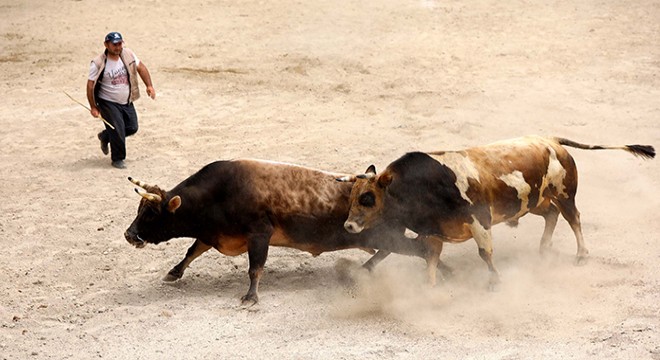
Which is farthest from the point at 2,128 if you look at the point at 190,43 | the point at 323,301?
the point at 323,301

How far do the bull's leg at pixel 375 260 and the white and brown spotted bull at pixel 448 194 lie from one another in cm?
51

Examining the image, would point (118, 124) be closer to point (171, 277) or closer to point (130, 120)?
point (130, 120)

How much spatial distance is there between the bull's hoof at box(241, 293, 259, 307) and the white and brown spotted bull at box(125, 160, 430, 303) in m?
0.22

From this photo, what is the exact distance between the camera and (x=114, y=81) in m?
13.6

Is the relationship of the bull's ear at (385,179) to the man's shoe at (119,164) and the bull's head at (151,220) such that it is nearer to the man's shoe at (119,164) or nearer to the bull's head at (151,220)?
the bull's head at (151,220)

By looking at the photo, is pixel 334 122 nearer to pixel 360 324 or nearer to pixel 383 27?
pixel 383 27

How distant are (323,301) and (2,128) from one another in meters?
7.39

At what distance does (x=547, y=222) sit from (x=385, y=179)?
226 cm

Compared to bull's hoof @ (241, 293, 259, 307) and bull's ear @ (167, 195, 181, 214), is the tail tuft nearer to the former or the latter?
bull's hoof @ (241, 293, 259, 307)

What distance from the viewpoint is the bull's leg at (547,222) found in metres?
11.2

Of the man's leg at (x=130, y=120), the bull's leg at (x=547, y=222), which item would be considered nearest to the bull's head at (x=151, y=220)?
the man's leg at (x=130, y=120)

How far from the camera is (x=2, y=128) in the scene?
15.5m

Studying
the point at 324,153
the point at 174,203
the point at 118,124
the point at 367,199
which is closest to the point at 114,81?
the point at 118,124

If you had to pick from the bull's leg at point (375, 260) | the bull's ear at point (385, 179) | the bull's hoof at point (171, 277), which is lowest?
the bull's hoof at point (171, 277)
